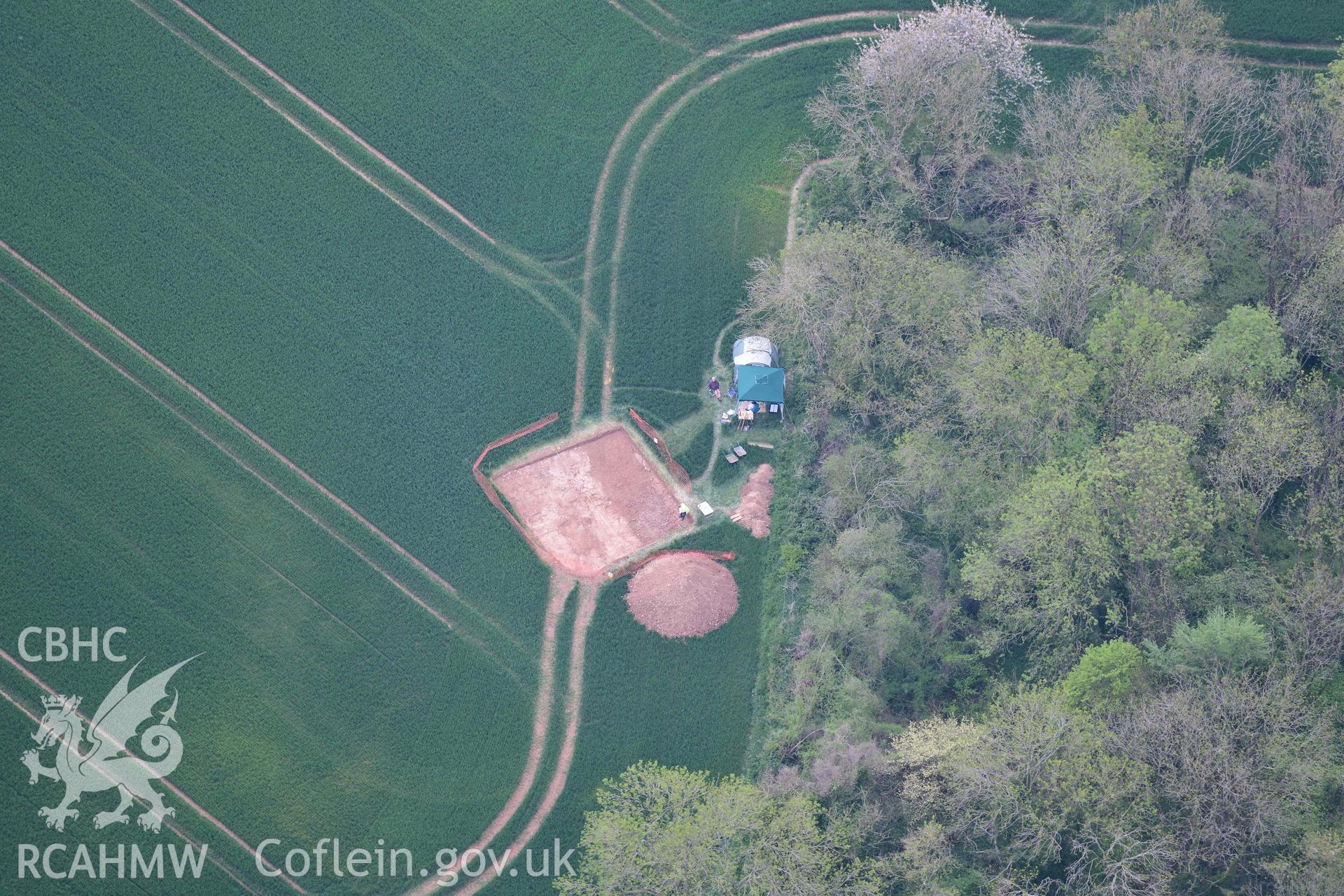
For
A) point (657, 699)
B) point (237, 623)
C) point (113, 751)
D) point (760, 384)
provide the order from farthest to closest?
1. point (760, 384)
2. point (657, 699)
3. point (237, 623)
4. point (113, 751)

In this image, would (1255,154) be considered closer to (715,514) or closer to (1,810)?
(715,514)

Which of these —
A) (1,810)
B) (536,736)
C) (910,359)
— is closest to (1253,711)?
(910,359)

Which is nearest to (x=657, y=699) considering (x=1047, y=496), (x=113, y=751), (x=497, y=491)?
(x=497, y=491)

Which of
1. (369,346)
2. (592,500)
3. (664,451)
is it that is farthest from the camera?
(369,346)

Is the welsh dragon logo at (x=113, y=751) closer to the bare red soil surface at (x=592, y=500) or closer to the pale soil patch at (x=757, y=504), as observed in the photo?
A: the bare red soil surface at (x=592, y=500)

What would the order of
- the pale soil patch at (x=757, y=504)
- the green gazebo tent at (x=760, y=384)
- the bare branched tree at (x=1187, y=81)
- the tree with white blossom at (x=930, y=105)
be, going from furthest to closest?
the tree with white blossom at (x=930, y=105) → the green gazebo tent at (x=760, y=384) → the bare branched tree at (x=1187, y=81) → the pale soil patch at (x=757, y=504)

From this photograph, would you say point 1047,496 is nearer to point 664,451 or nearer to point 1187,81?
point 664,451

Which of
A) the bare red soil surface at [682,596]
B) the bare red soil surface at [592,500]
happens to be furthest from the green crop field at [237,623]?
the bare red soil surface at [682,596]
